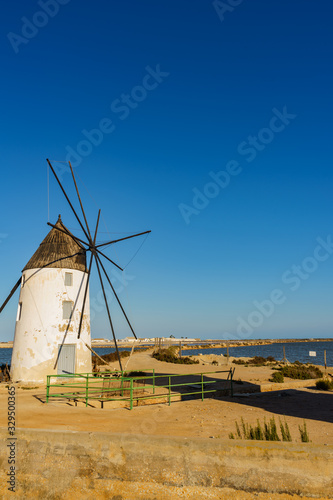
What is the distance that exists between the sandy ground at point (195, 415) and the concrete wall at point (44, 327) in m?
4.13

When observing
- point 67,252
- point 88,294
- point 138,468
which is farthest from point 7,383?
point 138,468

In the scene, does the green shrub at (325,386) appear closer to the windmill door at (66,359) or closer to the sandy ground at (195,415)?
the sandy ground at (195,415)

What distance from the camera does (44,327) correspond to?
69.5 feet

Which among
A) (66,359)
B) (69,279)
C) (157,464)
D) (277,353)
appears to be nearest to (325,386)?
(157,464)

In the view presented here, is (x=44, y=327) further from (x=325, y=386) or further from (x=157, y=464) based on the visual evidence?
(x=157, y=464)

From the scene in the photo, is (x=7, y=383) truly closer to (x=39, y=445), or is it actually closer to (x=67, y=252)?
(x=67, y=252)

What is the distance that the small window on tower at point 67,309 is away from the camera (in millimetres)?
21984

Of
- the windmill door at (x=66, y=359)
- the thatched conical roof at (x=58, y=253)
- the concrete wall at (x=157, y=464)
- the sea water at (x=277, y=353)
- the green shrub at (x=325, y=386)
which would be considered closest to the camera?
the concrete wall at (x=157, y=464)

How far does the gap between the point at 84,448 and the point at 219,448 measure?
9.11 feet

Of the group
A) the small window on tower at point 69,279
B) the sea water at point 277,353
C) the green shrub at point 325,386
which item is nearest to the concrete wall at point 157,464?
the green shrub at point 325,386

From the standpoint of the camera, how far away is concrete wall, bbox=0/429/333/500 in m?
6.73

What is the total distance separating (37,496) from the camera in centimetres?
757

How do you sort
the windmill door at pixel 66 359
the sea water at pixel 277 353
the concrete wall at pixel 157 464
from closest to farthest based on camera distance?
the concrete wall at pixel 157 464 < the windmill door at pixel 66 359 < the sea water at pixel 277 353

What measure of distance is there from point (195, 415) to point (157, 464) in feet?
17.3
